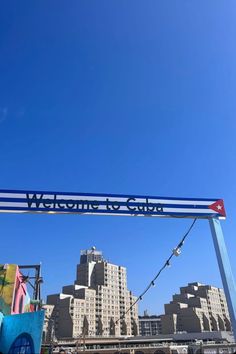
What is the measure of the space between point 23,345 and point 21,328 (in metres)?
1.21

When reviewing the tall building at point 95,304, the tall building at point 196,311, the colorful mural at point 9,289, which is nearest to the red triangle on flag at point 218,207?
the colorful mural at point 9,289

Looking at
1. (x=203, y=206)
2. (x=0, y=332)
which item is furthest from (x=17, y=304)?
(x=203, y=206)

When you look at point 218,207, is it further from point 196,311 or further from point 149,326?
point 149,326

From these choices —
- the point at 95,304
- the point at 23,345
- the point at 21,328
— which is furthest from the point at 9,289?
the point at 95,304

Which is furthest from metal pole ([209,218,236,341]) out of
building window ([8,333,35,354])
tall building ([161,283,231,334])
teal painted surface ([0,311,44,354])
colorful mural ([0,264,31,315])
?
tall building ([161,283,231,334])

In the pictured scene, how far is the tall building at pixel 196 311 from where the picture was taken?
130250mm

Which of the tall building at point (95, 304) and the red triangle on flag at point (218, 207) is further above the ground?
the tall building at point (95, 304)

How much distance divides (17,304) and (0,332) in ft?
28.9

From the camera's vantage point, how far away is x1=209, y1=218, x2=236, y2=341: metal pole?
37.1 feet

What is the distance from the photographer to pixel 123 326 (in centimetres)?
12925

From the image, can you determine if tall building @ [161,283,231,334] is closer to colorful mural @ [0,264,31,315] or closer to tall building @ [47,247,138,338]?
tall building @ [47,247,138,338]

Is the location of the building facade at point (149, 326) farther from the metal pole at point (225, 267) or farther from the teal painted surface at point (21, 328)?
the metal pole at point (225, 267)

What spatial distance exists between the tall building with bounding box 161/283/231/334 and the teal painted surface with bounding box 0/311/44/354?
412ft

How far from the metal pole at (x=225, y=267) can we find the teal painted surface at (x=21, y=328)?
6.87 metres
